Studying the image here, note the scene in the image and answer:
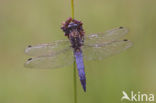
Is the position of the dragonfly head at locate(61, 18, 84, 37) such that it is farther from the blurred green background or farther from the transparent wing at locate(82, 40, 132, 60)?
the blurred green background

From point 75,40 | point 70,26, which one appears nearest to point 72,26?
point 70,26

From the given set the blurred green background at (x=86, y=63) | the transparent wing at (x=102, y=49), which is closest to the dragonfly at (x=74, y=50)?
the transparent wing at (x=102, y=49)

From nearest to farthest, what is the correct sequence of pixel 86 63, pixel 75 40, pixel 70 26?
1. pixel 70 26
2. pixel 75 40
3. pixel 86 63

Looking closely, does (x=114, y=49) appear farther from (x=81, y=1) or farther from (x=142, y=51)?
(x=81, y=1)

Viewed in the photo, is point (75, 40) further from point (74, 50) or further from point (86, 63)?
point (86, 63)

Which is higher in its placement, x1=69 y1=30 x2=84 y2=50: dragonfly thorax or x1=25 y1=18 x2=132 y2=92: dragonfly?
x1=69 y1=30 x2=84 y2=50: dragonfly thorax

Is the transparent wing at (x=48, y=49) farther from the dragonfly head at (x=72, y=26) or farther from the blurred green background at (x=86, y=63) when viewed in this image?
the blurred green background at (x=86, y=63)

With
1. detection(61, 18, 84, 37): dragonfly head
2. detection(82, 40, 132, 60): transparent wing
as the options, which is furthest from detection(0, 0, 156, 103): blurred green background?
detection(61, 18, 84, 37): dragonfly head
